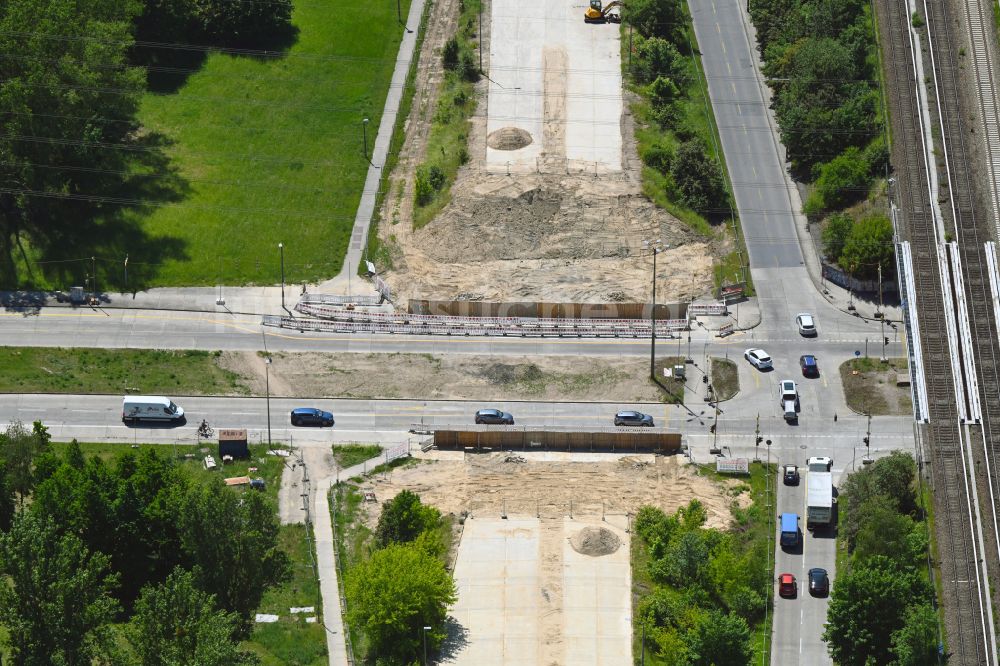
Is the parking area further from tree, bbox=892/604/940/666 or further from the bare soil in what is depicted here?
tree, bbox=892/604/940/666

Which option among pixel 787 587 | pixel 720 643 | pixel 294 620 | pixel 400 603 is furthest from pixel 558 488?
pixel 720 643

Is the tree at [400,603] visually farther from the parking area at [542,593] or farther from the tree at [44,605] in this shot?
the tree at [44,605]

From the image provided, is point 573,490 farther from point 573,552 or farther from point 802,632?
point 802,632

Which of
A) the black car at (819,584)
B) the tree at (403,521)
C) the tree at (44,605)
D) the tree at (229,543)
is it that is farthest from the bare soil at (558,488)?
the tree at (44,605)

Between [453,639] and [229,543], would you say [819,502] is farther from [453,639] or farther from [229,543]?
[229,543]

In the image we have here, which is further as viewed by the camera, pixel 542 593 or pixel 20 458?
pixel 20 458
